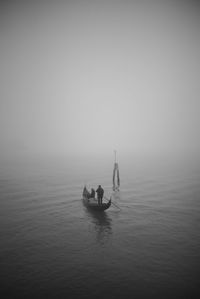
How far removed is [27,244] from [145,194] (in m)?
25.6

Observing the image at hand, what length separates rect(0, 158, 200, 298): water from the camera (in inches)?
488

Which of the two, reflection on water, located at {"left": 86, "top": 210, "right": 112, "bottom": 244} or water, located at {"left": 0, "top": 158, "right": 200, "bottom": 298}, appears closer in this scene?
water, located at {"left": 0, "top": 158, "right": 200, "bottom": 298}

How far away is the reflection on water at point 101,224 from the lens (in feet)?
64.6

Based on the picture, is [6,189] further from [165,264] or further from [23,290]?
[165,264]

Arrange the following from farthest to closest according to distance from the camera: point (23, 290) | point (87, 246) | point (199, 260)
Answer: point (87, 246)
point (199, 260)
point (23, 290)

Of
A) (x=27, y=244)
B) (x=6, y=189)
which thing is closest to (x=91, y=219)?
(x=27, y=244)

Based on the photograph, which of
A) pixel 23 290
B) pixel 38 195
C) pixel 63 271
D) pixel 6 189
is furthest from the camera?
pixel 6 189

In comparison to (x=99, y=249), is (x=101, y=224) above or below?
above

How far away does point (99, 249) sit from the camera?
56.4ft

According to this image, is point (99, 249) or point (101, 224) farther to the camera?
point (101, 224)

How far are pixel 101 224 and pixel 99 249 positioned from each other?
5.82 m

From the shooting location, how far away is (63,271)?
14078mm

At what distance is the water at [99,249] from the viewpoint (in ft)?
40.7

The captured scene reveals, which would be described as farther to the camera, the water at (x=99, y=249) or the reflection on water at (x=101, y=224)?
the reflection on water at (x=101, y=224)
